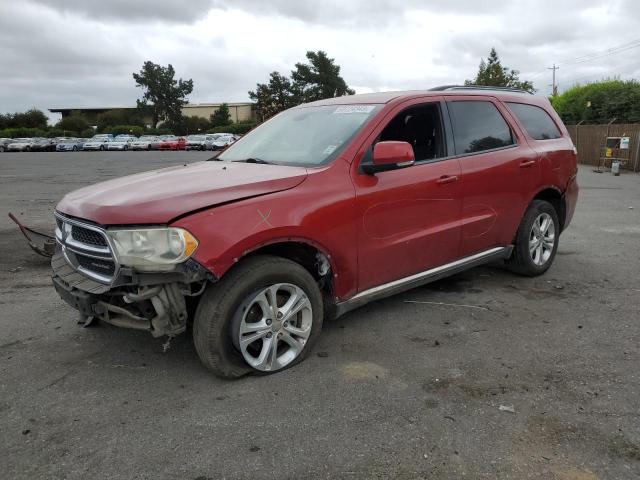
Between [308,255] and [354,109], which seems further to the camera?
[354,109]

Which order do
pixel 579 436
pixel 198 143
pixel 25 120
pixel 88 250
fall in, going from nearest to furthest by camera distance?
1. pixel 579 436
2. pixel 88 250
3. pixel 198 143
4. pixel 25 120

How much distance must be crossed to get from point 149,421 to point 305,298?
3.87 ft

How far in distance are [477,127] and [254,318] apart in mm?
2680

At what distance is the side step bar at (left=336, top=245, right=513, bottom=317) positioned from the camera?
3.77m

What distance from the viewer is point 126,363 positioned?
361 centimetres

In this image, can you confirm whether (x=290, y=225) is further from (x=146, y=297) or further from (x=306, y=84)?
(x=306, y=84)

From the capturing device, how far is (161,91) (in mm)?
95312

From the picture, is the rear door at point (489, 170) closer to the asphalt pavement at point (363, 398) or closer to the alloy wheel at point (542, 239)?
the alloy wheel at point (542, 239)

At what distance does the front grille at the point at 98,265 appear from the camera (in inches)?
122

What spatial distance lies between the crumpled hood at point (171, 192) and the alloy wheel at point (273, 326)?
635 mm

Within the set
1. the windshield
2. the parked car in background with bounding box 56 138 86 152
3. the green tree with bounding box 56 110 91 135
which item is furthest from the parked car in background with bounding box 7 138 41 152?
the windshield

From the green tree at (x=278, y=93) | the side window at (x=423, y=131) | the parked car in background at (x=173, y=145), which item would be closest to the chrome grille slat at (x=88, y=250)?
the side window at (x=423, y=131)

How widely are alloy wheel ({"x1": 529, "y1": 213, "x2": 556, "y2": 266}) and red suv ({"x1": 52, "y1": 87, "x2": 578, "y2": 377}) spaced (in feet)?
0.49

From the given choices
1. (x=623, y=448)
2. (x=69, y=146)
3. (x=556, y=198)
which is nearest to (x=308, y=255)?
(x=623, y=448)
